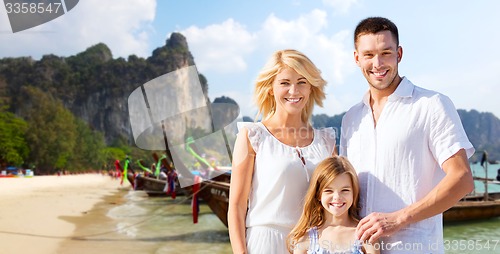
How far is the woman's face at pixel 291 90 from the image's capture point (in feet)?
7.05

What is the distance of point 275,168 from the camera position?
211cm

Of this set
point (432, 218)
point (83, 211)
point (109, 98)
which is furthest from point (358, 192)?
point (109, 98)

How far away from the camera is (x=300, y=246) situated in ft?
6.70

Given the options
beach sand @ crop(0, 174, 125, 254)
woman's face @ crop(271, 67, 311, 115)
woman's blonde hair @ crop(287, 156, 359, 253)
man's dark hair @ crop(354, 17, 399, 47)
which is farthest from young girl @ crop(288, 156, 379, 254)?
beach sand @ crop(0, 174, 125, 254)

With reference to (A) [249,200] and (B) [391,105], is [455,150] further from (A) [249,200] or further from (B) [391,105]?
(A) [249,200]

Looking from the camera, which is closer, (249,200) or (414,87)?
(414,87)

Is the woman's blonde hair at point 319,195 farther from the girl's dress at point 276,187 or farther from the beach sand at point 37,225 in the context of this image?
the beach sand at point 37,225

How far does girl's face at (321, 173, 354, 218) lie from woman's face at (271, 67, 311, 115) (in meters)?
0.37

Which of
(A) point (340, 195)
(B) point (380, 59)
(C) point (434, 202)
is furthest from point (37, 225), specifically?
(C) point (434, 202)

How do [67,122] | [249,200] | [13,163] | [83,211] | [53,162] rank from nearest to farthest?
[249,200], [83,211], [13,163], [53,162], [67,122]

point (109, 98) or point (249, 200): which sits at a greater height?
point (109, 98)

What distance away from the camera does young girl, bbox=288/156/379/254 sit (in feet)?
6.49

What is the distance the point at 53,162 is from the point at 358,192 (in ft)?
175

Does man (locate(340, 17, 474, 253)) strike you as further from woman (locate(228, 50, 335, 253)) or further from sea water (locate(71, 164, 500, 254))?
sea water (locate(71, 164, 500, 254))
